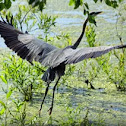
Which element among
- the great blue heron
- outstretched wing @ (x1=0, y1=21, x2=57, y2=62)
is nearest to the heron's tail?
the great blue heron

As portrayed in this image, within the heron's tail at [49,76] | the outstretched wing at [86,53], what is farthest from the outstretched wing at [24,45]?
the outstretched wing at [86,53]

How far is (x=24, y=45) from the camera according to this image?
13.9ft

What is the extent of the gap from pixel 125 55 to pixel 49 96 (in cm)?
118

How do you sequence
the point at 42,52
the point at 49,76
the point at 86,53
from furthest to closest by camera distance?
the point at 42,52 → the point at 49,76 → the point at 86,53

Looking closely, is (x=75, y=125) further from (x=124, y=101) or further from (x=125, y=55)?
(x=125, y=55)

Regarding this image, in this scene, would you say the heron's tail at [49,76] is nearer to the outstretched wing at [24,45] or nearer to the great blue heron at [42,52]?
the great blue heron at [42,52]

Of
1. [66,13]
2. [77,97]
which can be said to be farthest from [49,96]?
[66,13]

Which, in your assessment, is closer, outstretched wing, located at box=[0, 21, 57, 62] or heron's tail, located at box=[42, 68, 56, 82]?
heron's tail, located at box=[42, 68, 56, 82]

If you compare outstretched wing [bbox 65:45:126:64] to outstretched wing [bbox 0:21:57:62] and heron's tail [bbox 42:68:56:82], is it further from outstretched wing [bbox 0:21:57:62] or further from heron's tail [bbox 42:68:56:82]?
outstretched wing [bbox 0:21:57:62]

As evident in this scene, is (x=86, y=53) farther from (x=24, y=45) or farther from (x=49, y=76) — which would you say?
(x=24, y=45)

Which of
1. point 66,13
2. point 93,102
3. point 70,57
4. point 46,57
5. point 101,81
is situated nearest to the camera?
point 70,57

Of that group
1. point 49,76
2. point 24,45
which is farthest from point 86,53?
point 24,45

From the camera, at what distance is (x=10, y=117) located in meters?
4.05

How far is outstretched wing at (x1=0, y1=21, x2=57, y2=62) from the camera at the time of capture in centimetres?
411
